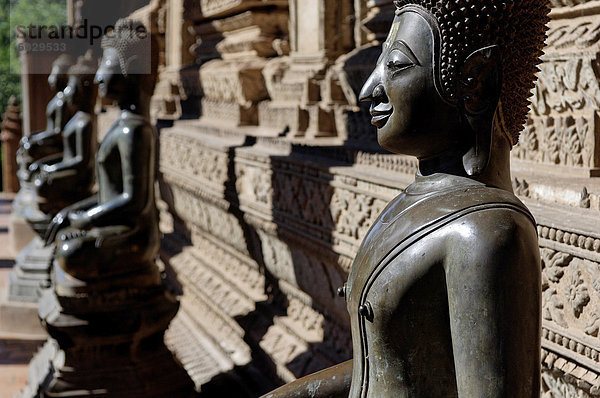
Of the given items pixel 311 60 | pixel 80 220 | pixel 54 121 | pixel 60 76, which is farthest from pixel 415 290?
pixel 54 121

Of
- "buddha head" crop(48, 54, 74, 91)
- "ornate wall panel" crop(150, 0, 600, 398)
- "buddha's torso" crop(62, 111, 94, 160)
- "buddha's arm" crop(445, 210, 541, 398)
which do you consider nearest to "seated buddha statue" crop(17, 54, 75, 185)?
"buddha head" crop(48, 54, 74, 91)

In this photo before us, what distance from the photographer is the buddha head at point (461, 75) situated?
142cm

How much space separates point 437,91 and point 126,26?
2.97 metres

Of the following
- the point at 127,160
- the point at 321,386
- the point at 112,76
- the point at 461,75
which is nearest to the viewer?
the point at 461,75

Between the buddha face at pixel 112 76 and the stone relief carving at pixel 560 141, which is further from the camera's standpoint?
the buddha face at pixel 112 76

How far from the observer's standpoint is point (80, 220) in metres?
3.87

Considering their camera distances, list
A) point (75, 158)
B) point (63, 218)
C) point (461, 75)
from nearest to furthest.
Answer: point (461, 75) < point (63, 218) < point (75, 158)

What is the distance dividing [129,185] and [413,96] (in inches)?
101

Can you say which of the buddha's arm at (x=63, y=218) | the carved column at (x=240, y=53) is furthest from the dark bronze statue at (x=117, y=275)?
the carved column at (x=240, y=53)

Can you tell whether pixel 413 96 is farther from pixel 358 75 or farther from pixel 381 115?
pixel 358 75

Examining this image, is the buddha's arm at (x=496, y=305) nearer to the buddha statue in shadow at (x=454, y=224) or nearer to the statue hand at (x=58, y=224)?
the buddha statue in shadow at (x=454, y=224)

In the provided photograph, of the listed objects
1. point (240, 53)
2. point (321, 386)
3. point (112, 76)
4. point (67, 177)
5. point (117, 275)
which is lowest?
point (117, 275)

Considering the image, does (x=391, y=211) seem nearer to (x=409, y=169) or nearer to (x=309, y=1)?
(x=409, y=169)

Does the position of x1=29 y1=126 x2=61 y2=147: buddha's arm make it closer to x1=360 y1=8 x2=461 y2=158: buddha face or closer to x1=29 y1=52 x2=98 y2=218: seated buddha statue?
x1=29 y1=52 x2=98 y2=218: seated buddha statue
